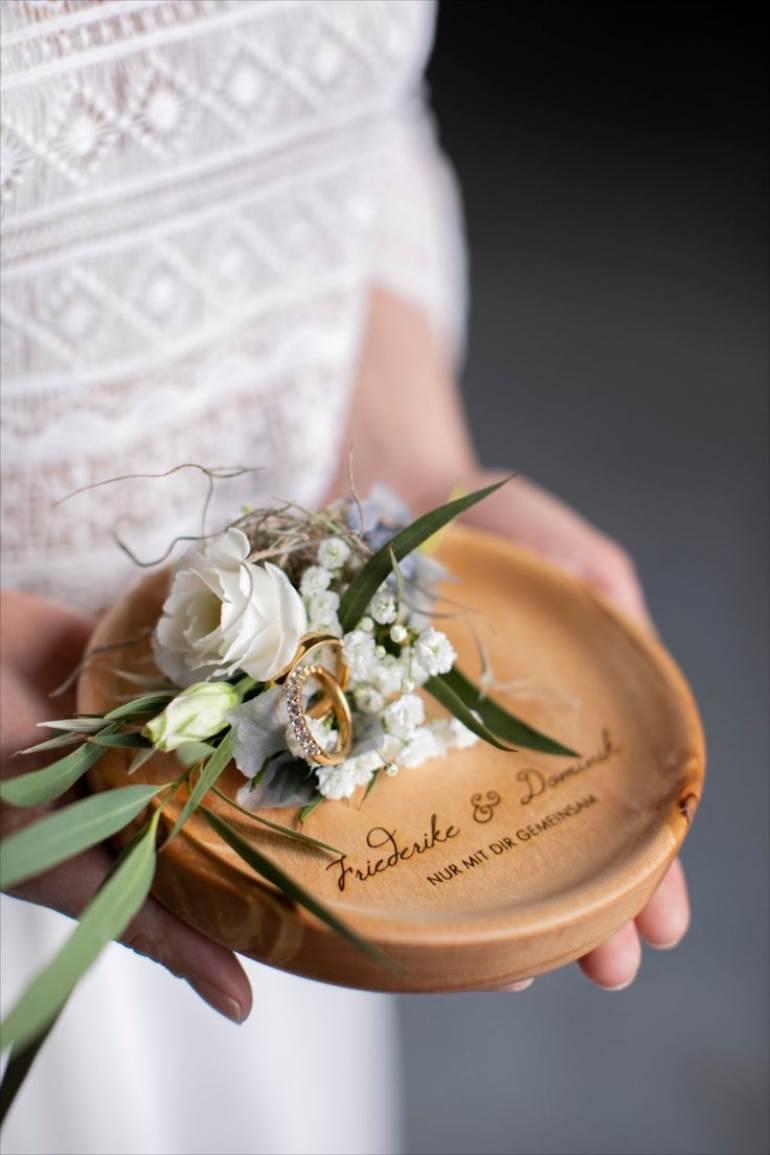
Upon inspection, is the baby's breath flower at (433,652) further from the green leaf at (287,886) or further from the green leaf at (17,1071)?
the green leaf at (17,1071)

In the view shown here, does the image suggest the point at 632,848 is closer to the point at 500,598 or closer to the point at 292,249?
the point at 500,598

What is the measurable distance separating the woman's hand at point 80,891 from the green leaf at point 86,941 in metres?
0.06

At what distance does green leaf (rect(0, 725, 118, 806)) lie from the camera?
1.56ft

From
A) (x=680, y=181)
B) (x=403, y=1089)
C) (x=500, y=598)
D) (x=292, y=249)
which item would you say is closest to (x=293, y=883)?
(x=500, y=598)

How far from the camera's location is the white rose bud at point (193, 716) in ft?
1.69

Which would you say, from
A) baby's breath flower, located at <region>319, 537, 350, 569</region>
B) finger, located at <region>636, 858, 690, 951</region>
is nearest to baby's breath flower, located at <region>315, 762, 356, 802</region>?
baby's breath flower, located at <region>319, 537, 350, 569</region>

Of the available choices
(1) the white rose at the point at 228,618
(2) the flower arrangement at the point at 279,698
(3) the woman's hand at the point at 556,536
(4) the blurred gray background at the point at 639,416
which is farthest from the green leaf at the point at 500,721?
(4) the blurred gray background at the point at 639,416

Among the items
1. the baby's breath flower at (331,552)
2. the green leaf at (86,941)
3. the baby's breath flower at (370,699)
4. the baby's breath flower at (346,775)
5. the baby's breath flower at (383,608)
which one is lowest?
the baby's breath flower at (346,775)

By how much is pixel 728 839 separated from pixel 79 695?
4.30 ft

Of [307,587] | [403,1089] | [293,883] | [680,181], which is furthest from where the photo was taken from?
[680,181]

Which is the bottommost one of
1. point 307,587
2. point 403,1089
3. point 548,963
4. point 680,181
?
point 403,1089

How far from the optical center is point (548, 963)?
1.77 feet

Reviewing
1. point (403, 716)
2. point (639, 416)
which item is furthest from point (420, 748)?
point (639, 416)

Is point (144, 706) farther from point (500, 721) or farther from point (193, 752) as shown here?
point (500, 721)
